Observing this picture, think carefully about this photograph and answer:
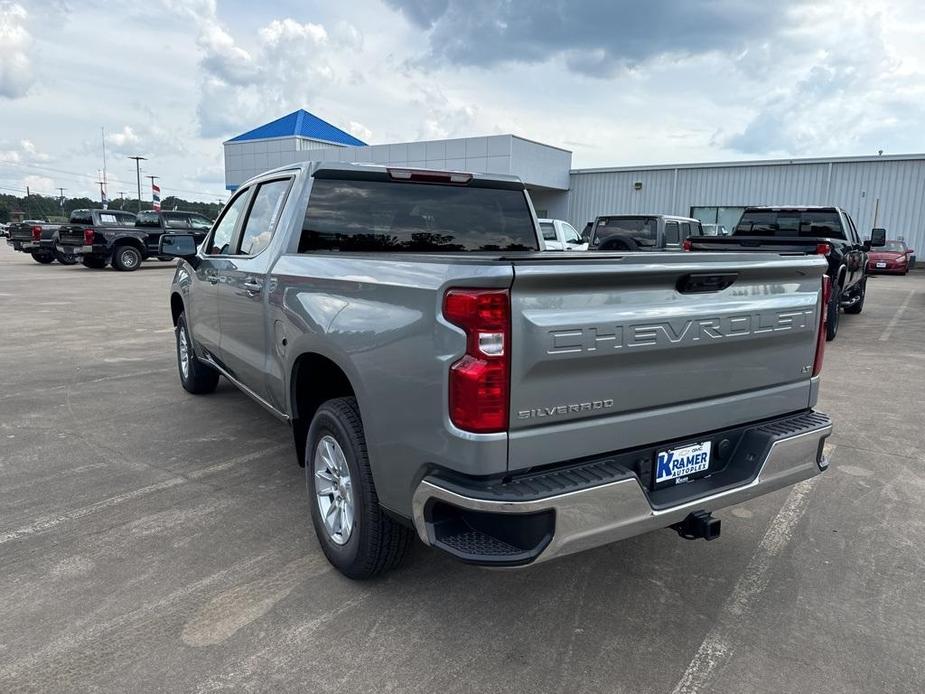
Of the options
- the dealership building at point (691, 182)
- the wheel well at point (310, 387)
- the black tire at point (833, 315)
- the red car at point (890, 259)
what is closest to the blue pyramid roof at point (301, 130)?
the dealership building at point (691, 182)

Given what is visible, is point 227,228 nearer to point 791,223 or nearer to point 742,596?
point 742,596

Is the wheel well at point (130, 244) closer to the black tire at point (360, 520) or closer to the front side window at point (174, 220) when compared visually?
the front side window at point (174, 220)

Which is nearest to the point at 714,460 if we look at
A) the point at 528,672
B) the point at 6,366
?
the point at 528,672

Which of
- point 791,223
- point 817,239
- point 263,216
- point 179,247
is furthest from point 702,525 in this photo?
point 791,223

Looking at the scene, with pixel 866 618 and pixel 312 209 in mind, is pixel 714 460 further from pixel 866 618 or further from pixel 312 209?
pixel 312 209

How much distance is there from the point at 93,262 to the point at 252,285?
2218 cm

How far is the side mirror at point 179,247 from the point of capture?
524 centimetres

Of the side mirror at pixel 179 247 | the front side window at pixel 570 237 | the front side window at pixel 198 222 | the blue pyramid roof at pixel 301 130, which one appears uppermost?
the blue pyramid roof at pixel 301 130

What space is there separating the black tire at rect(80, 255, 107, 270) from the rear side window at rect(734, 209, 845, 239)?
2010 cm

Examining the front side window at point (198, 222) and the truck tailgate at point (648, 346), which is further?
the front side window at point (198, 222)

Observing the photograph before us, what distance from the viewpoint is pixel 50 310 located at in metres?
12.5

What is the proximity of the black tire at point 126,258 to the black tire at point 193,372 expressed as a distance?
17.7 metres

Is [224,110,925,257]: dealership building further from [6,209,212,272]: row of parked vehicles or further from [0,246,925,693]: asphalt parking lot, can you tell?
[0,246,925,693]: asphalt parking lot

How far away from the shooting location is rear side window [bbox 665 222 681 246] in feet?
50.1
